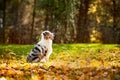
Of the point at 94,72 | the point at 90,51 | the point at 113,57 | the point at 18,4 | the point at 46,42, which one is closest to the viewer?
the point at 94,72

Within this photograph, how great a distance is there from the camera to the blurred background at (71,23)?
3088 cm

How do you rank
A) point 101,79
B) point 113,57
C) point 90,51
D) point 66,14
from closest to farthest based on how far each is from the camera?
point 101,79 < point 113,57 < point 90,51 < point 66,14

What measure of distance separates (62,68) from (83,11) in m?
23.0

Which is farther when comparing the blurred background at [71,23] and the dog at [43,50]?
the blurred background at [71,23]

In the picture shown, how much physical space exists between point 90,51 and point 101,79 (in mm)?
7295

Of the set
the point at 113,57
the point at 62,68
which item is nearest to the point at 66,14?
the point at 113,57

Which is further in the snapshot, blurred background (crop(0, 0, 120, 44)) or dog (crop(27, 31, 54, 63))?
blurred background (crop(0, 0, 120, 44))

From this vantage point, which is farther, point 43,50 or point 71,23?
point 71,23

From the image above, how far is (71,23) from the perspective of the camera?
31.2 meters

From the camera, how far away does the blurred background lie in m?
30.9

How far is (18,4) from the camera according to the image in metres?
39.7

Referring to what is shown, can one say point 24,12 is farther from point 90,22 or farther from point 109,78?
point 109,78

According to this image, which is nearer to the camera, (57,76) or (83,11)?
(57,76)

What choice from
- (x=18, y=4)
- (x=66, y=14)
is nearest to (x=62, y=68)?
(x=66, y=14)
